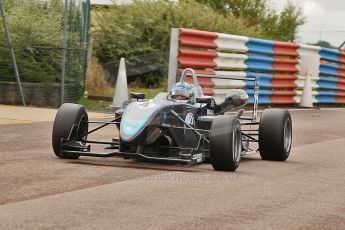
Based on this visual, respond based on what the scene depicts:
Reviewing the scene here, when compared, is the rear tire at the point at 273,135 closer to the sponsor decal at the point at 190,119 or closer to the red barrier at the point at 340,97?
the sponsor decal at the point at 190,119

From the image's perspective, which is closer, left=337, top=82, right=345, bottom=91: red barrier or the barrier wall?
the barrier wall

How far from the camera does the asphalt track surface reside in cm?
626

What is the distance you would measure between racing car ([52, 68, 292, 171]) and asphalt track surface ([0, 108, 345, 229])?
0.14 metres

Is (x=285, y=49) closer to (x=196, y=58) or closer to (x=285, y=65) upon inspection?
(x=285, y=65)

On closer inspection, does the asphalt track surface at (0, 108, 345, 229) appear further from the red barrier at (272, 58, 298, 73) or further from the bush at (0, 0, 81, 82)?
the red barrier at (272, 58, 298, 73)

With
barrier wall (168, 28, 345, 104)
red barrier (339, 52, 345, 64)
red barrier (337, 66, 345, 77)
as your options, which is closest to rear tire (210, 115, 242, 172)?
barrier wall (168, 28, 345, 104)

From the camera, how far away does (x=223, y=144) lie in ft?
29.7

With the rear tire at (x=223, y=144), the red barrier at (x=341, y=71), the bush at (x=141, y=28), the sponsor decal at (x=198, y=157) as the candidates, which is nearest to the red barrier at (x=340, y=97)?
the red barrier at (x=341, y=71)

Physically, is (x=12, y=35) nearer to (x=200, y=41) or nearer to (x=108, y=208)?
(x=200, y=41)

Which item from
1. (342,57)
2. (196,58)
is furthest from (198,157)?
(342,57)

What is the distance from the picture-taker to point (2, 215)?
616 centimetres

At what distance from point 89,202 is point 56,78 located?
36.1ft

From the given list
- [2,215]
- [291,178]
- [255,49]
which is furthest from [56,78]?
[2,215]

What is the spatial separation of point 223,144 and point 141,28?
14763mm
